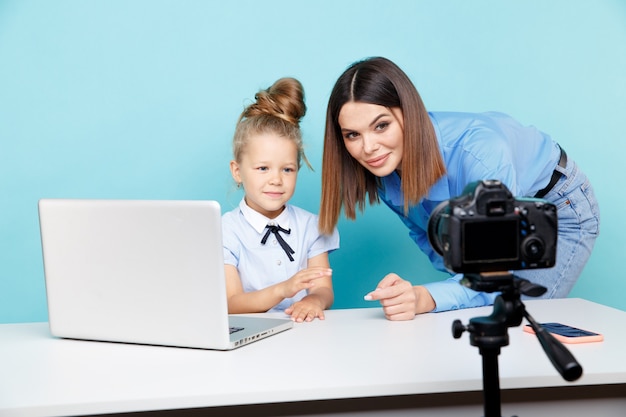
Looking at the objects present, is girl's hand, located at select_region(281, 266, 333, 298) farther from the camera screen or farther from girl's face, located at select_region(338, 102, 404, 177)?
the camera screen

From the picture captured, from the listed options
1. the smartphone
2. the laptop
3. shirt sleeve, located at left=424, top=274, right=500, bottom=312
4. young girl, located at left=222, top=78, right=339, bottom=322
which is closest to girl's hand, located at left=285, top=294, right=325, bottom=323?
the laptop

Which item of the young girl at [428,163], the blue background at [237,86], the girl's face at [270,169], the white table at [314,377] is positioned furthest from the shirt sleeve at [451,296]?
the blue background at [237,86]

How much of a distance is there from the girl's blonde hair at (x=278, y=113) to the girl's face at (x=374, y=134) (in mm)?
294

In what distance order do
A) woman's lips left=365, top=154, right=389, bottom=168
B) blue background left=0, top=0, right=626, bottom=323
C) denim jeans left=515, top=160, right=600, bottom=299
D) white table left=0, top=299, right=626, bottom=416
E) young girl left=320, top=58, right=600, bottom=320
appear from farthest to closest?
blue background left=0, top=0, right=626, bottom=323 < denim jeans left=515, top=160, right=600, bottom=299 < woman's lips left=365, top=154, right=389, bottom=168 < young girl left=320, top=58, right=600, bottom=320 < white table left=0, top=299, right=626, bottom=416

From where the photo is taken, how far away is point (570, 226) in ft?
7.95

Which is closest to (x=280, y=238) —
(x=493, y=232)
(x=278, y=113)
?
(x=278, y=113)

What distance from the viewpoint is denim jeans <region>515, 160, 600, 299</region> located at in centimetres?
238

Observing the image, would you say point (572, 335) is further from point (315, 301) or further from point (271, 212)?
point (271, 212)

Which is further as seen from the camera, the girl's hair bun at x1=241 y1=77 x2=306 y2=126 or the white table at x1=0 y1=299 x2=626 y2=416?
the girl's hair bun at x1=241 y1=77 x2=306 y2=126

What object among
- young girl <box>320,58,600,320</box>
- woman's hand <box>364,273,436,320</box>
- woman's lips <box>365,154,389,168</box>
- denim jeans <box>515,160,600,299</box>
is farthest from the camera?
denim jeans <box>515,160,600,299</box>

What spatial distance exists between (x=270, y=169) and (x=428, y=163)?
0.55m

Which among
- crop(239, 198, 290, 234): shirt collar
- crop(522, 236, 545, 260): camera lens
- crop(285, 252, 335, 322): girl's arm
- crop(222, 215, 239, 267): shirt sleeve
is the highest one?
crop(522, 236, 545, 260): camera lens

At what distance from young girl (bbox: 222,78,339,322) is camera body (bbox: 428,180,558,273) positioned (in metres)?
1.30

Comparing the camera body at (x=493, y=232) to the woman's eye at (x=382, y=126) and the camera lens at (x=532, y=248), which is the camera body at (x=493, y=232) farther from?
the woman's eye at (x=382, y=126)
